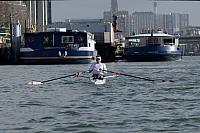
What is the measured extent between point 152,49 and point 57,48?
71.3 ft

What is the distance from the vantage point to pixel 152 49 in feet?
328

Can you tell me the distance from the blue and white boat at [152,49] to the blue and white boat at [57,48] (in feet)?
51.0

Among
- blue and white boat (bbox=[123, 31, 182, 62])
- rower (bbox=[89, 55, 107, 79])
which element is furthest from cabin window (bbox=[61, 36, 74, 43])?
rower (bbox=[89, 55, 107, 79])

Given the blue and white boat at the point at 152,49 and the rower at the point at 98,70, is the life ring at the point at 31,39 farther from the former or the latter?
the rower at the point at 98,70

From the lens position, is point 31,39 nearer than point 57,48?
No

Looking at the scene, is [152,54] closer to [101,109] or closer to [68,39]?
[68,39]

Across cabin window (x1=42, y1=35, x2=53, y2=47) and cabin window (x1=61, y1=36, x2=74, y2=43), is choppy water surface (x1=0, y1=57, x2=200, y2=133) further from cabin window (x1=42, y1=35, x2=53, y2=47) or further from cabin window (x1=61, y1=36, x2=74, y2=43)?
cabin window (x1=42, y1=35, x2=53, y2=47)

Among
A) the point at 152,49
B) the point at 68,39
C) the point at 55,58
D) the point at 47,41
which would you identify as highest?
the point at 68,39

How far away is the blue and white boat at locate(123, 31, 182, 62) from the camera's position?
328ft

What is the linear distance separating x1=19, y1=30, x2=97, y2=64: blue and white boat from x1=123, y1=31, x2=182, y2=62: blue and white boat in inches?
612

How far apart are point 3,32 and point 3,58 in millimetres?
35901

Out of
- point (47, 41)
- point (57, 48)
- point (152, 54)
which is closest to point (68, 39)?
point (57, 48)

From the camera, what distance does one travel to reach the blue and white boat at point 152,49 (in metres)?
99.9

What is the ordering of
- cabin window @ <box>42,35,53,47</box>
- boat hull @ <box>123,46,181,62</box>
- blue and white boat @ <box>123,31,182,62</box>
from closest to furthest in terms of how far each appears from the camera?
cabin window @ <box>42,35,53,47</box> → boat hull @ <box>123,46,181,62</box> → blue and white boat @ <box>123,31,182,62</box>
